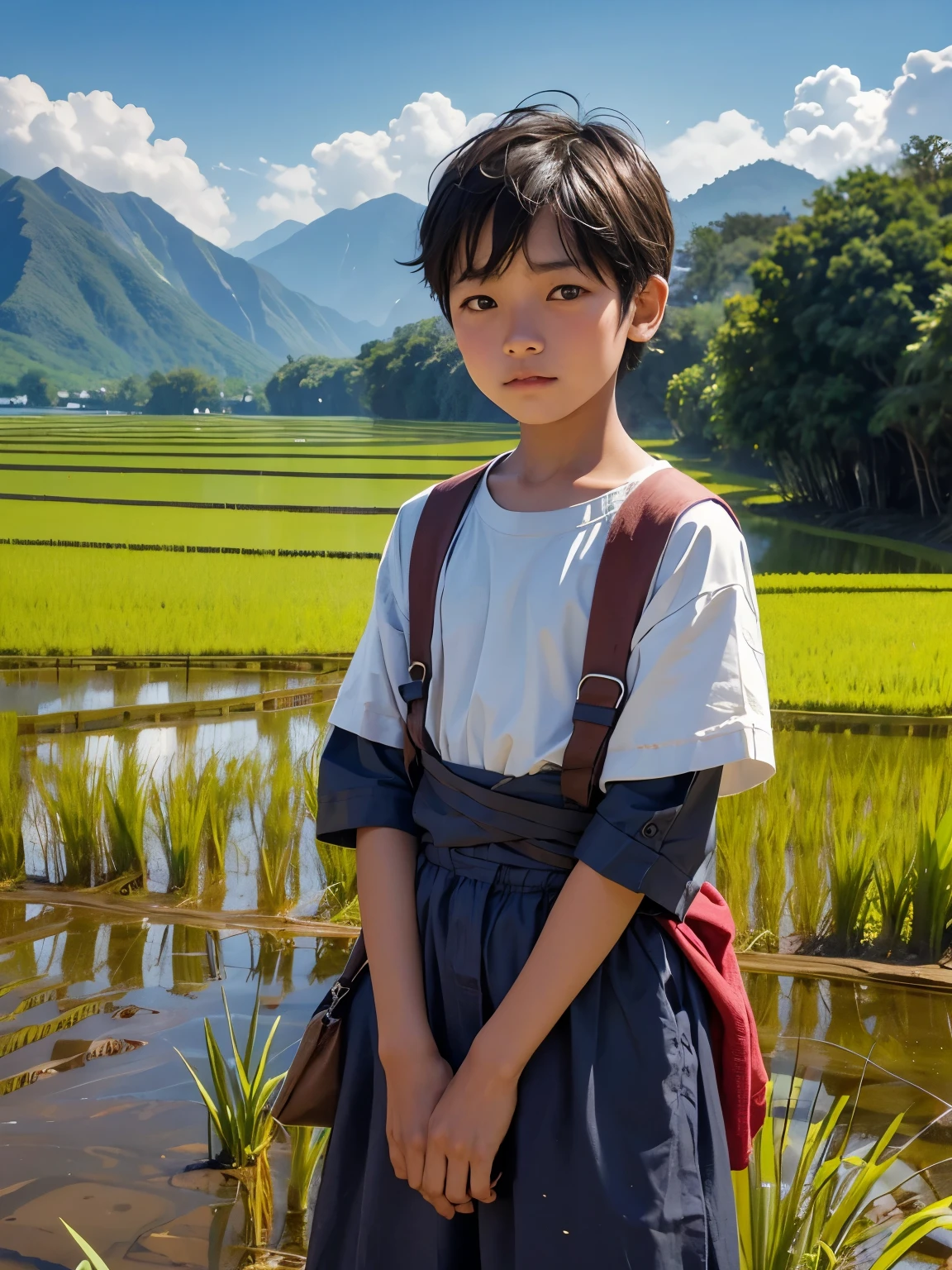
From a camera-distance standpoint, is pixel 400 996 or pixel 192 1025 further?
pixel 192 1025

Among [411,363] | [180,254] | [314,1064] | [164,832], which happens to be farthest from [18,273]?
[314,1064]

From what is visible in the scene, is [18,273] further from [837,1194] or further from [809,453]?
[837,1194]

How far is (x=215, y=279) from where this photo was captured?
4.30 meters

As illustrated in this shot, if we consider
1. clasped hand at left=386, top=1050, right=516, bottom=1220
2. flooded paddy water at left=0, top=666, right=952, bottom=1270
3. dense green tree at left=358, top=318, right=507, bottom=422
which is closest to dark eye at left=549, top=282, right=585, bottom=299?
clasped hand at left=386, top=1050, right=516, bottom=1220

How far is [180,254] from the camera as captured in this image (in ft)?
14.0

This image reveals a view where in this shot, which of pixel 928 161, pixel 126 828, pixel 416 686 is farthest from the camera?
pixel 928 161

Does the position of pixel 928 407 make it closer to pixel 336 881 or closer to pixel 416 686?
pixel 336 881

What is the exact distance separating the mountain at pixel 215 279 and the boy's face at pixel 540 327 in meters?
3.35

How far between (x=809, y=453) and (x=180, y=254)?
255 cm

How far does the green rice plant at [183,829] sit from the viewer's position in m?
2.38

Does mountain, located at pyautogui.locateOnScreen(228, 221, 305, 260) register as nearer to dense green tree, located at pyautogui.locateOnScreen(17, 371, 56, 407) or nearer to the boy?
dense green tree, located at pyautogui.locateOnScreen(17, 371, 56, 407)

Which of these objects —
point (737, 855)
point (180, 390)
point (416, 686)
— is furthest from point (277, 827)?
point (180, 390)

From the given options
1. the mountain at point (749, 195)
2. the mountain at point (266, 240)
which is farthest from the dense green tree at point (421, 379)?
the mountain at point (749, 195)

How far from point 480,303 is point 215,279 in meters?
3.79
